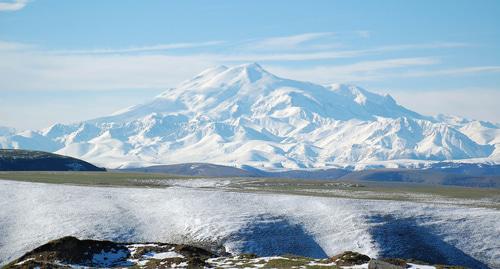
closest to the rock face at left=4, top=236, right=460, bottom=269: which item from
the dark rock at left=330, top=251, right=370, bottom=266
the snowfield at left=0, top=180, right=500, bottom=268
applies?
the dark rock at left=330, top=251, right=370, bottom=266

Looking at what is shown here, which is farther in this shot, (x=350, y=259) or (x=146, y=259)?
(x=146, y=259)

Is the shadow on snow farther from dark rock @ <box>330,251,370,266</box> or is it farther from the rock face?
the rock face

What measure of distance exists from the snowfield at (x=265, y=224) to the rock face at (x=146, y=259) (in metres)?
13.3

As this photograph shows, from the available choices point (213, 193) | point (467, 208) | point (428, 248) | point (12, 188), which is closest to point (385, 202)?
point (467, 208)

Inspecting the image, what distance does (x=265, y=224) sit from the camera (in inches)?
3442

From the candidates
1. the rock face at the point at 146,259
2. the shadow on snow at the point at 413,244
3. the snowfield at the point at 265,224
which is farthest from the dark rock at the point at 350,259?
the shadow on snow at the point at 413,244

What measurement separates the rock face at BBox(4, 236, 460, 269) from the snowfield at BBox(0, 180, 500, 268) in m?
13.3

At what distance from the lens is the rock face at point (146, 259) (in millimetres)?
57875

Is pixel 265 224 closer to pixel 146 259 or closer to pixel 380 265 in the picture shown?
pixel 146 259

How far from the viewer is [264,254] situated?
77.8 m

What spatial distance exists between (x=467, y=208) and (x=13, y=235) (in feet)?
214

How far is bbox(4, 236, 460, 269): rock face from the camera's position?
190ft

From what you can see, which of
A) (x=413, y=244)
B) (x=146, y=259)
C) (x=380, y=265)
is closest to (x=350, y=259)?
(x=380, y=265)

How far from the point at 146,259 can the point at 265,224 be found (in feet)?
90.8
